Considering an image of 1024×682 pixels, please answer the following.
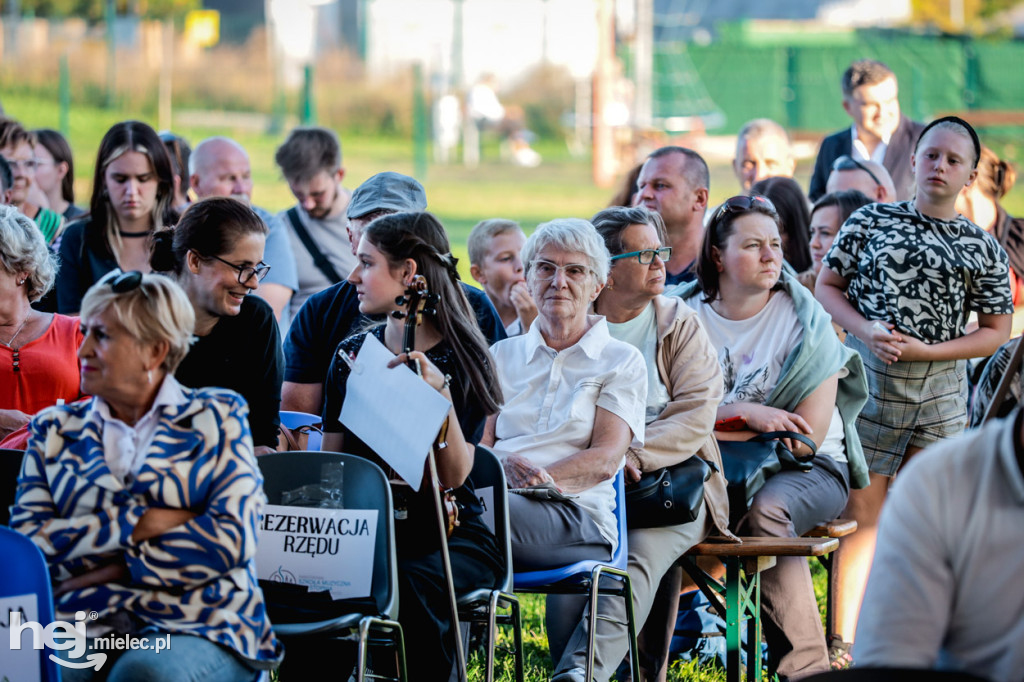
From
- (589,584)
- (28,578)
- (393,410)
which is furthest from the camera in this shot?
(589,584)

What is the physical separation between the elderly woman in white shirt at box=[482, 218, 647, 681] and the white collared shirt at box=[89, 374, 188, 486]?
1.35m

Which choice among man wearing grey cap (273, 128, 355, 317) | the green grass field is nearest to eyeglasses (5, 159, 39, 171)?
man wearing grey cap (273, 128, 355, 317)

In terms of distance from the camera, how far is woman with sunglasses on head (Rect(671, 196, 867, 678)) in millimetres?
4219

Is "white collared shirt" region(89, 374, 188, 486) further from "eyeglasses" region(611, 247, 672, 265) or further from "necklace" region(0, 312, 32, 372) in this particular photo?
"eyeglasses" region(611, 247, 672, 265)

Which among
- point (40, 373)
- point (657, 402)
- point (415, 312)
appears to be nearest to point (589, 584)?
point (657, 402)

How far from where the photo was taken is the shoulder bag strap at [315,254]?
588 cm

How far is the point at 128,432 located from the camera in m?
2.74

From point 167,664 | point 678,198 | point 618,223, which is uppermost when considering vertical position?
point 678,198

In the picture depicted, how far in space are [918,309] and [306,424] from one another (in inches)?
98.6

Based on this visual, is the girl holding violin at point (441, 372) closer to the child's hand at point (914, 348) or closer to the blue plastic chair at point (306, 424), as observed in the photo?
the blue plastic chair at point (306, 424)

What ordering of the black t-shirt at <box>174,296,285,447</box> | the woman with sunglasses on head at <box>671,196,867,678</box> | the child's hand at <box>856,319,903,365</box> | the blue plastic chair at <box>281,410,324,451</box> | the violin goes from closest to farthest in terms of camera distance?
the violin, the black t-shirt at <box>174,296,285,447</box>, the blue plastic chair at <box>281,410,324,451</box>, the woman with sunglasses on head at <box>671,196,867,678</box>, the child's hand at <box>856,319,903,365</box>

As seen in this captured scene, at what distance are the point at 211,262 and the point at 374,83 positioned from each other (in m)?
25.4

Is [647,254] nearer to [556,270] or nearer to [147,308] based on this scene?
[556,270]

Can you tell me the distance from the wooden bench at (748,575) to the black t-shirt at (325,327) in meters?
1.09
